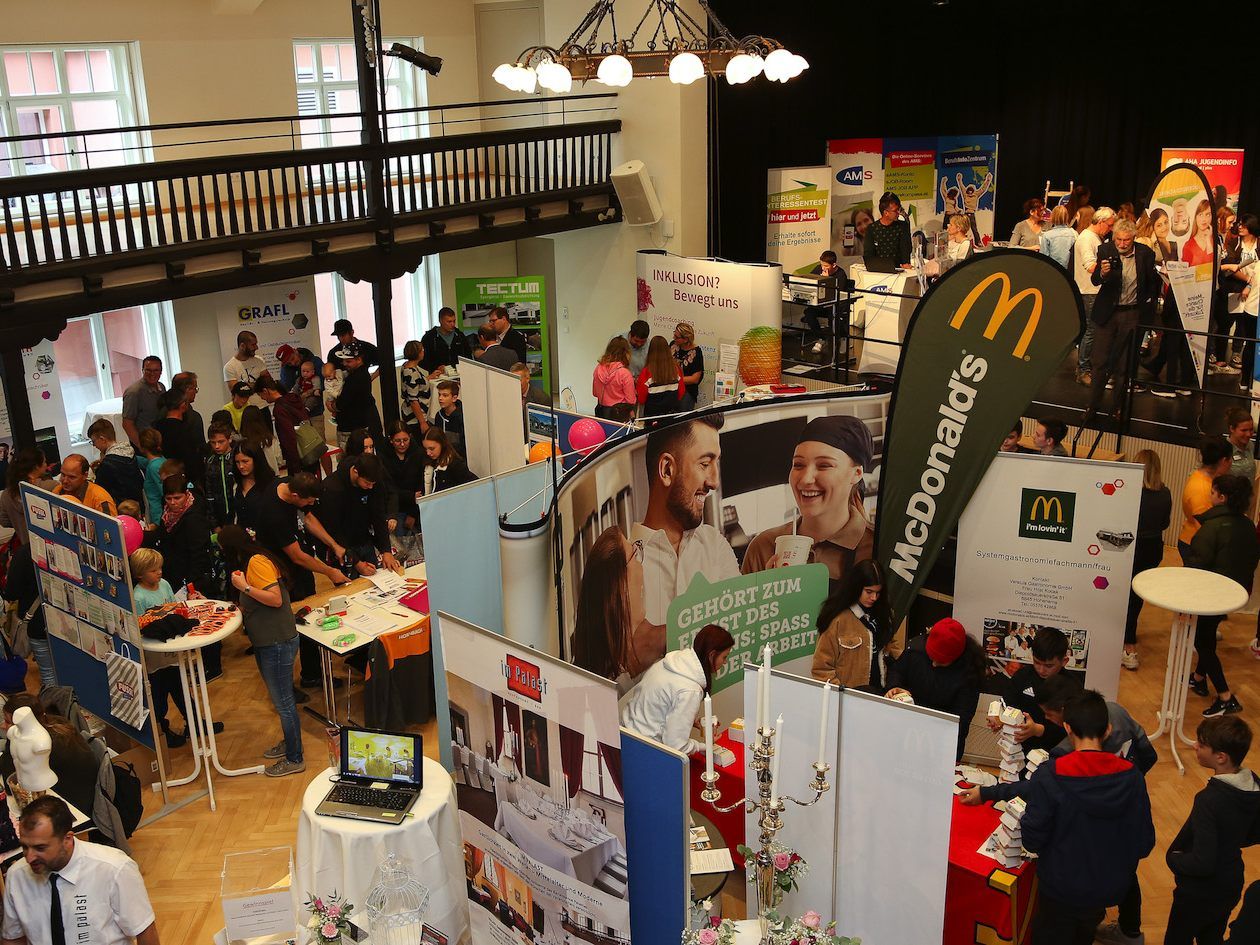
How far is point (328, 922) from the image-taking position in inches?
148

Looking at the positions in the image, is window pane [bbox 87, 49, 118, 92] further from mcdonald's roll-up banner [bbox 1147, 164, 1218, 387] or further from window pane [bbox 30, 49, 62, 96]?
mcdonald's roll-up banner [bbox 1147, 164, 1218, 387]

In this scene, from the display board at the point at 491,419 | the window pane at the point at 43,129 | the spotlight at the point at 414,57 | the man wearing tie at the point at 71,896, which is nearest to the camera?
the man wearing tie at the point at 71,896

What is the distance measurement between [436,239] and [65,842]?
24.9 feet

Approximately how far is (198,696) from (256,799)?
0.65 meters

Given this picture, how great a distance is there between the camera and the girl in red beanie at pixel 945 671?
5.04 m

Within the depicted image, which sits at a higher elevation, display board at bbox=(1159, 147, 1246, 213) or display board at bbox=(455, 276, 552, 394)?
display board at bbox=(1159, 147, 1246, 213)

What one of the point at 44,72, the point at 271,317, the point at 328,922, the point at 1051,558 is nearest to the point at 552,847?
the point at 328,922

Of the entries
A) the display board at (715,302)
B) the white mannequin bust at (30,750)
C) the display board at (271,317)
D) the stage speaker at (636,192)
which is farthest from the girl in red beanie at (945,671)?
the display board at (271,317)

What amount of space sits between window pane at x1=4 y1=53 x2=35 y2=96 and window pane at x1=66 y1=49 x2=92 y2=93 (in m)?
0.33

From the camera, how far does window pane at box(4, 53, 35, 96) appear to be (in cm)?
1030

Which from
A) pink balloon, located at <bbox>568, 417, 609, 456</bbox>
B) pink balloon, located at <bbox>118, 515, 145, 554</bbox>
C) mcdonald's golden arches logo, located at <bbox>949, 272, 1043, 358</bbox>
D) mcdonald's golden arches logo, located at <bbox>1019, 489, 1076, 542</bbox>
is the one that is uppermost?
mcdonald's golden arches logo, located at <bbox>949, 272, 1043, 358</bbox>

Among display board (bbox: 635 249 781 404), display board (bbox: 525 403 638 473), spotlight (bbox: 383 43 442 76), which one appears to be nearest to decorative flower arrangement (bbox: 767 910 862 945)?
display board (bbox: 525 403 638 473)

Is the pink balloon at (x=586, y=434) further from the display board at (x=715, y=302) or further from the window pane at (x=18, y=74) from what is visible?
the window pane at (x=18, y=74)

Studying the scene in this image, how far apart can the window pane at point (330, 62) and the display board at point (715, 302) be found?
15.2 ft
